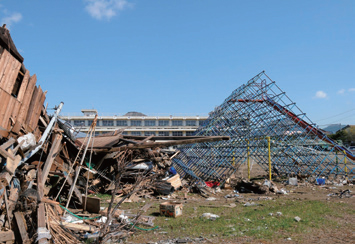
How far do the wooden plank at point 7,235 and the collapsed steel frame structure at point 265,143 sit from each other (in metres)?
11.6

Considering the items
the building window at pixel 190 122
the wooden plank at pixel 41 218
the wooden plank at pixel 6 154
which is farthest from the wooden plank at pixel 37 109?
the building window at pixel 190 122

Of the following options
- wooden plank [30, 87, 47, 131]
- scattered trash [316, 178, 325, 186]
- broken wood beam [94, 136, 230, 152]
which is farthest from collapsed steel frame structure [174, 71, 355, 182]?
wooden plank [30, 87, 47, 131]

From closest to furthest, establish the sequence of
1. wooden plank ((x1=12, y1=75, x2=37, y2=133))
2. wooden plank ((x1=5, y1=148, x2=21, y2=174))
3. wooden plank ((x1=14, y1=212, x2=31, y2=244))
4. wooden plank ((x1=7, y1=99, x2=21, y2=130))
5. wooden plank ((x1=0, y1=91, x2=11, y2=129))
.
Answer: wooden plank ((x1=14, y1=212, x2=31, y2=244)), wooden plank ((x1=5, y1=148, x2=21, y2=174)), wooden plank ((x1=0, y1=91, x2=11, y2=129)), wooden plank ((x1=7, y1=99, x2=21, y2=130)), wooden plank ((x1=12, y1=75, x2=37, y2=133))

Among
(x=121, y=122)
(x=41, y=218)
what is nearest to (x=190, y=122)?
(x=121, y=122)

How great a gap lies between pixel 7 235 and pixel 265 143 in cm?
1534

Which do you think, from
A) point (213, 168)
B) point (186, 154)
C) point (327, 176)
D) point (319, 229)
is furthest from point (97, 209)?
point (327, 176)

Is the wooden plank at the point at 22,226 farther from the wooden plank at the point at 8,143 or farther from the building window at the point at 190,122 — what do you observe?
the building window at the point at 190,122

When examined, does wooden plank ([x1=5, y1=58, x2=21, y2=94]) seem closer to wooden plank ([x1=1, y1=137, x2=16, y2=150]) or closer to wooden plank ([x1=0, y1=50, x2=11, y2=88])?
wooden plank ([x1=0, y1=50, x2=11, y2=88])

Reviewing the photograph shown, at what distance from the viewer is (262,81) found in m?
20.2

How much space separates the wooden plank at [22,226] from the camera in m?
5.68

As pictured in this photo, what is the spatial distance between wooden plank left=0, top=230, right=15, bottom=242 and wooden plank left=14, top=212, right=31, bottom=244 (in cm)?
16

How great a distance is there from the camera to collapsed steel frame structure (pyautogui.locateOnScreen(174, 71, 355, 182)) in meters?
17.7

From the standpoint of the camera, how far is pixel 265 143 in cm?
1809

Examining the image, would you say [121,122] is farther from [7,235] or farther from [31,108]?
[7,235]
